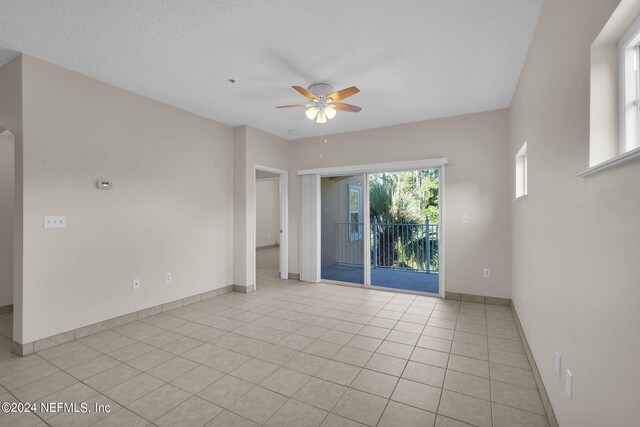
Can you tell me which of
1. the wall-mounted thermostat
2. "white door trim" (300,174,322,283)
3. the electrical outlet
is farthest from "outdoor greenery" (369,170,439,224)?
the electrical outlet

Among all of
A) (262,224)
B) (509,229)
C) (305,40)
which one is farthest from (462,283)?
(262,224)

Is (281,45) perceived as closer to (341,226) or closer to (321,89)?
(321,89)

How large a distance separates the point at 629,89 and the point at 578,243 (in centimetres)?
Result: 66

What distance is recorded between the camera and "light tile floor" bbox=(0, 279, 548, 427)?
6.27 ft

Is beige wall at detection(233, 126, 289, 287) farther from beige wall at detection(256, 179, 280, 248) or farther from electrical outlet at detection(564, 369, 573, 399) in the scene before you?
beige wall at detection(256, 179, 280, 248)

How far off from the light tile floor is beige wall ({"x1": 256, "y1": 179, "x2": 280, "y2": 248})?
6474mm

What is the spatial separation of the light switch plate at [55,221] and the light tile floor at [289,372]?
45.9 inches

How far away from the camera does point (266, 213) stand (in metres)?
10.4

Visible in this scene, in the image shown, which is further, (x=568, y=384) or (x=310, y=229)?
(x=310, y=229)

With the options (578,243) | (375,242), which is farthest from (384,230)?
(578,243)

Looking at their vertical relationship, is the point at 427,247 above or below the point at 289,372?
above

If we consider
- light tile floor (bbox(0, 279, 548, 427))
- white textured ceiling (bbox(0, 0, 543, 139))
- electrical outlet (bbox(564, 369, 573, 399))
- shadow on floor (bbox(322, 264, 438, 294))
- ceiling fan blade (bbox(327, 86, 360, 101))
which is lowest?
light tile floor (bbox(0, 279, 548, 427))

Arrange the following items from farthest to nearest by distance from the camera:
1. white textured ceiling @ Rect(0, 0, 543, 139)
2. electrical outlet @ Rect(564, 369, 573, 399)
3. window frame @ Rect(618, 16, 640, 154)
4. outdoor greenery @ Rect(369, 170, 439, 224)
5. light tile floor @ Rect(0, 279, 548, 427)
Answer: outdoor greenery @ Rect(369, 170, 439, 224)
white textured ceiling @ Rect(0, 0, 543, 139)
light tile floor @ Rect(0, 279, 548, 427)
electrical outlet @ Rect(564, 369, 573, 399)
window frame @ Rect(618, 16, 640, 154)

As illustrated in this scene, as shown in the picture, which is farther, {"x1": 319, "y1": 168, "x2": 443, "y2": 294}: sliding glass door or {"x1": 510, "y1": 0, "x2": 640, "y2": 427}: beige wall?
{"x1": 319, "y1": 168, "x2": 443, "y2": 294}: sliding glass door
